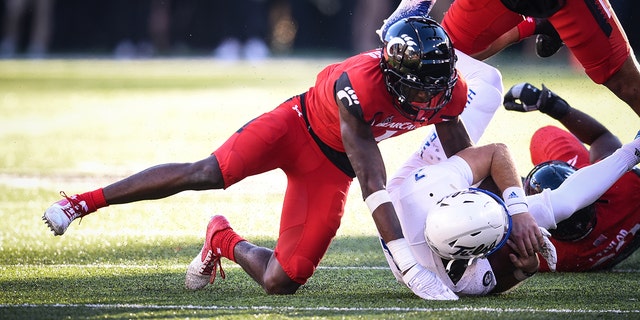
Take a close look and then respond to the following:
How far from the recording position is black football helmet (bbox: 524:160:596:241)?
5.79 metres

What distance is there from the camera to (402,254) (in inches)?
194

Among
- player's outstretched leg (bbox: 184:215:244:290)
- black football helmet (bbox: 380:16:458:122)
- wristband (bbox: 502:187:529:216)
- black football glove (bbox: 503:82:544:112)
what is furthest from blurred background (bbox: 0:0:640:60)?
wristband (bbox: 502:187:529:216)

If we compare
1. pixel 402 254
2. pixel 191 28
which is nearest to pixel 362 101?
pixel 402 254

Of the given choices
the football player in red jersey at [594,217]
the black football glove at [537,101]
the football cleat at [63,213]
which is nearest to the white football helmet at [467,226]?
the football player in red jersey at [594,217]

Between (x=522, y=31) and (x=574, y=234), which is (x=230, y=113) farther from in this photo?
(x=574, y=234)

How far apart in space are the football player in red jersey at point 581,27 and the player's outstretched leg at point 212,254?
1.37 m

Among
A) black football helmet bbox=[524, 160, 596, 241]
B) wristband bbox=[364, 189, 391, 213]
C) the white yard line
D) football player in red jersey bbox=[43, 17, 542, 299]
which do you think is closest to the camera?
the white yard line

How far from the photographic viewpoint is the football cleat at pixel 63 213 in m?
5.39

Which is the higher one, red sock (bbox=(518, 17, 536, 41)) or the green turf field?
red sock (bbox=(518, 17, 536, 41))

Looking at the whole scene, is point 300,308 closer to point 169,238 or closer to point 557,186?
point 557,186

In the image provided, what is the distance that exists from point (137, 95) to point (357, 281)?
14.0m

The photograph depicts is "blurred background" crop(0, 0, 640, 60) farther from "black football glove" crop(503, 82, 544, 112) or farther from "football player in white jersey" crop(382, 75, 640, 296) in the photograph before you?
"football player in white jersey" crop(382, 75, 640, 296)

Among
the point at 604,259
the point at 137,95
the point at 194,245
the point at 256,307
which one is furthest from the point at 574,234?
the point at 137,95

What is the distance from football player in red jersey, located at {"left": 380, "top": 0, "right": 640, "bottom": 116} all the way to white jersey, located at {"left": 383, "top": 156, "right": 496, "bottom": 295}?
3.08 feet
